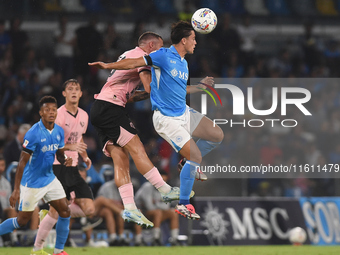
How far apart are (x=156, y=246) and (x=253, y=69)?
623cm

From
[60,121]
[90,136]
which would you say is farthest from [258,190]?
[60,121]

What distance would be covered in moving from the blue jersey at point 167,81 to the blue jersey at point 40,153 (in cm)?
202

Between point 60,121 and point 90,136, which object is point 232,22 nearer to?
point 90,136

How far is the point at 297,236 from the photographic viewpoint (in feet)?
39.0

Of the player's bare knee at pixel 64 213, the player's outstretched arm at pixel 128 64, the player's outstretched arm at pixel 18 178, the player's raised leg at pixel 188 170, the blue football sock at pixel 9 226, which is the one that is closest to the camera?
the player's outstretched arm at pixel 128 64

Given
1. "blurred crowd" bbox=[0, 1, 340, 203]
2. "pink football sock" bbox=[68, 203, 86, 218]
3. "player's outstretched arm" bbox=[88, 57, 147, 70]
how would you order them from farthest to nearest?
Result: "blurred crowd" bbox=[0, 1, 340, 203] < "pink football sock" bbox=[68, 203, 86, 218] < "player's outstretched arm" bbox=[88, 57, 147, 70]

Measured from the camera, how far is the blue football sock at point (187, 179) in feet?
24.4

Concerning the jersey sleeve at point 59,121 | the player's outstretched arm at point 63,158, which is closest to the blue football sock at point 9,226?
the player's outstretched arm at point 63,158

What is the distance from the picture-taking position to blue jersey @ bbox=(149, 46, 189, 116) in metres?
7.23

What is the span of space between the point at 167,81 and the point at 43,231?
334 cm

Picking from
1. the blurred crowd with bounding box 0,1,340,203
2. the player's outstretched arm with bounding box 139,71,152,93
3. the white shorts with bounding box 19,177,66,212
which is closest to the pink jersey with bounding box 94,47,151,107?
the player's outstretched arm with bounding box 139,71,152,93

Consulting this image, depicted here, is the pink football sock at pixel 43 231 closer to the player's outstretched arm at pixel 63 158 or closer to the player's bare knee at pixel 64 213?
the player's bare knee at pixel 64 213

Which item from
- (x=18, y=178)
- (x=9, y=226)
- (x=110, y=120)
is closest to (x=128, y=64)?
(x=110, y=120)

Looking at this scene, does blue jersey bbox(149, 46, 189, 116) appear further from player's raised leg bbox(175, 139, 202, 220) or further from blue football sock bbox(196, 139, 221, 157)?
blue football sock bbox(196, 139, 221, 157)
